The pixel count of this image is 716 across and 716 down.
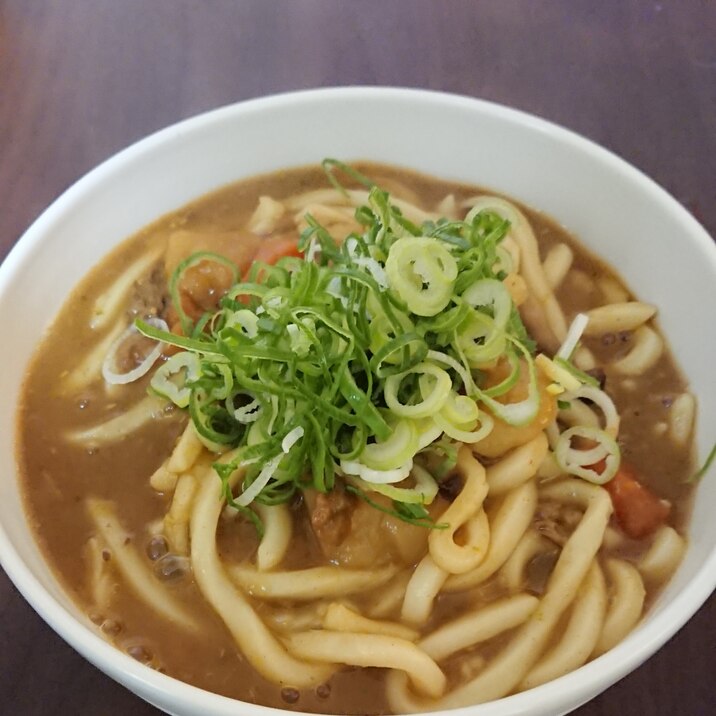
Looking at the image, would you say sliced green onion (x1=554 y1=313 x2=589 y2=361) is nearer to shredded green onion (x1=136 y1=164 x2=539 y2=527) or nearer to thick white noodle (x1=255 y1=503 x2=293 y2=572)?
shredded green onion (x1=136 y1=164 x2=539 y2=527)

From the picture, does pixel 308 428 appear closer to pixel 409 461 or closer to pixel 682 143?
pixel 409 461

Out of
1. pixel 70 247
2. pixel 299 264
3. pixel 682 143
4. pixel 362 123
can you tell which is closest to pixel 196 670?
pixel 299 264

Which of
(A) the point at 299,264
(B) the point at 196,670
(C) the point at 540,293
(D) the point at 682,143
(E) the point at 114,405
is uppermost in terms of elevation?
(D) the point at 682,143

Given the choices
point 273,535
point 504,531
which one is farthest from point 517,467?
point 273,535

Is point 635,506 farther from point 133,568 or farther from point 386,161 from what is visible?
point 386,161

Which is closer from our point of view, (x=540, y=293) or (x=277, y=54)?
(x=540, y=293)

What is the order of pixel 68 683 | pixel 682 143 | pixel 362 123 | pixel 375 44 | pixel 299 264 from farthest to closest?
pixel 375 44 → pixel 682 143 → pixel 362 123 → pixel 299 264 → pixel 68 683

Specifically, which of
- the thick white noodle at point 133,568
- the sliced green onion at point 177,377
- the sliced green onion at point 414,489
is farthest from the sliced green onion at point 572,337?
the thick white noodle at point 133,568

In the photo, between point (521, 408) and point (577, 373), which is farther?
point (577, 373)

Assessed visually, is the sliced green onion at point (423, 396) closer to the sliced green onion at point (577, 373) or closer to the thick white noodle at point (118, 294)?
the sliced green onion at point (577, 373)
